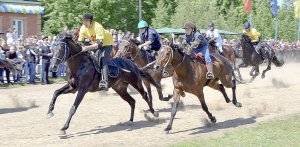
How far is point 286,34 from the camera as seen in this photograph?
60281mm

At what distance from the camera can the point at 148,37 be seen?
14820 millimetres

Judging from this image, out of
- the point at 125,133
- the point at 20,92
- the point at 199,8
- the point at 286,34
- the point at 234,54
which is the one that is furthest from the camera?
the point at 286,34

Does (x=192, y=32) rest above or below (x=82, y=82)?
above

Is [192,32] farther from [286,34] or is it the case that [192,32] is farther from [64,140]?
[286,34]

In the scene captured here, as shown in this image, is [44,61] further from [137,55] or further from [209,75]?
[209,75]

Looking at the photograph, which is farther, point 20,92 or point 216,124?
point 20,92

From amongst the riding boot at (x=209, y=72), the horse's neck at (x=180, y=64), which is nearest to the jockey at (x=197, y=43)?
the riding boot at (x=209, y=72)

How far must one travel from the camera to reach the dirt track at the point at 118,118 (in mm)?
10805

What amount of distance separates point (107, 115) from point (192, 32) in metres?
3.32

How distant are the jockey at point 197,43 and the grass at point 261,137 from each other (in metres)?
1.70

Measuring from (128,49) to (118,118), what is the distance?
2218 mm

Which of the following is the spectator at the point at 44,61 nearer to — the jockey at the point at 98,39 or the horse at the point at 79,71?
the horse at the point at 79,71

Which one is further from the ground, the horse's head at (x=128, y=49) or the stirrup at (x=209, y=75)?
the horse's head at (x=128, y=49)

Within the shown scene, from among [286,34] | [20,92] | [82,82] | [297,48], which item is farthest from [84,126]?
[286,34]
